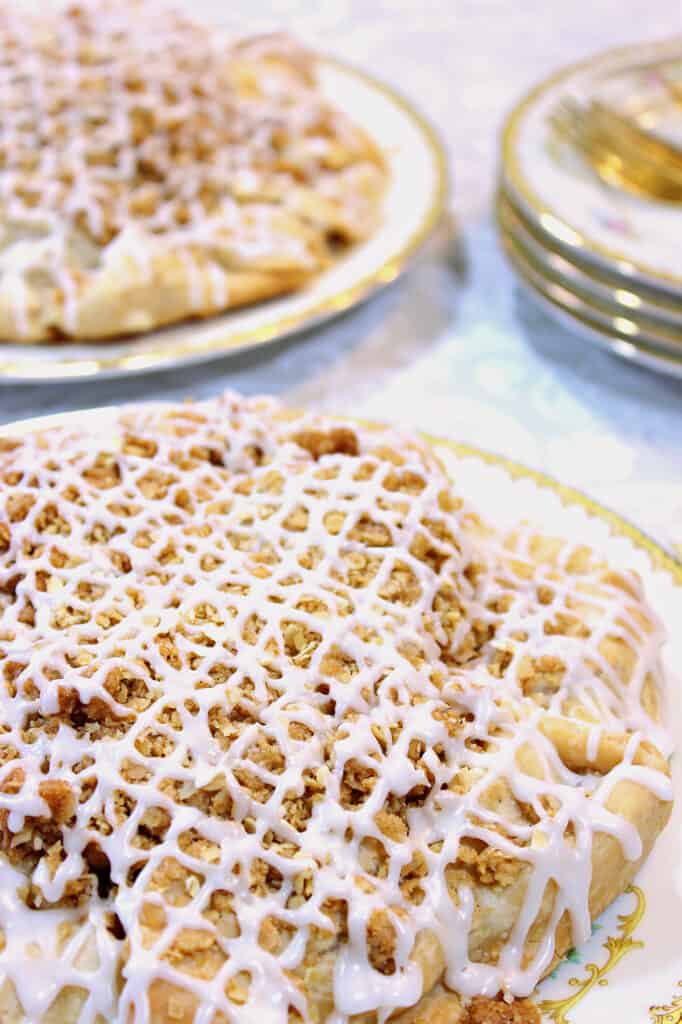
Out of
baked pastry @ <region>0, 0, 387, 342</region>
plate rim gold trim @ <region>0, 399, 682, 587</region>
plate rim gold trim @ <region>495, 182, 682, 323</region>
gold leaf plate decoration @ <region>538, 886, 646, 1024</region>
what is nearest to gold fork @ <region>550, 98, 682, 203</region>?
plate rim gold trim @ <region>495, 182, 682, 323</region>

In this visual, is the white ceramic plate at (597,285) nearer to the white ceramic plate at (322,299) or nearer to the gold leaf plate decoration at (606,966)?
the white ceramic plate at (322,299)

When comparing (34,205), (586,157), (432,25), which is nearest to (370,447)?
(34,205)

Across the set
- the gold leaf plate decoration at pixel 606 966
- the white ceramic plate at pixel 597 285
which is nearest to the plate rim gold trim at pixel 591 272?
the white ceramic plate at pixel 597 285

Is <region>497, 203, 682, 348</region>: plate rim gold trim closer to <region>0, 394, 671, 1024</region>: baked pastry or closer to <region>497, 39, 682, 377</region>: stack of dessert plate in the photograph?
<region>497, 39, 682, 377</region>: stack of dessert plate

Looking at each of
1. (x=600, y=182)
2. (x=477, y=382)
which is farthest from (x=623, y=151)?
(x=477, y=382)

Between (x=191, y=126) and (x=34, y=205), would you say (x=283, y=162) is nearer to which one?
(x=191, y=126)

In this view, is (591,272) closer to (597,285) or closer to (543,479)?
(597,285)
